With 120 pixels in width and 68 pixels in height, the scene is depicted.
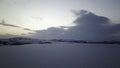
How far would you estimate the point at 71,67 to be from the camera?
31.5 m

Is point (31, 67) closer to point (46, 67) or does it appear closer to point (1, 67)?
point (46, 67)

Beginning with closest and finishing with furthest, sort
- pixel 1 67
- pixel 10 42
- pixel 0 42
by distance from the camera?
pixel 1 67 < pixel 0 42 < pixel 10 42

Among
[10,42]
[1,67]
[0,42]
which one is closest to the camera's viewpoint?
[1,67]

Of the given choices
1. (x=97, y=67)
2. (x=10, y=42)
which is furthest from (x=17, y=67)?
(x=10, y=42)

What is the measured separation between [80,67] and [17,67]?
1267 cm

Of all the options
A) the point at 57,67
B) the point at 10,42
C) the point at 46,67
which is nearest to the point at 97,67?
the point at 57,67

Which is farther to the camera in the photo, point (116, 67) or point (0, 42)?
point (0, 42)

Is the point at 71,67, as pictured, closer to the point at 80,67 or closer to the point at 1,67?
the point at 80,67

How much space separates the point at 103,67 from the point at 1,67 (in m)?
20.5

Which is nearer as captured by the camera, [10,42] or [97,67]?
[97,67]

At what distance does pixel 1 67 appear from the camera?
3095 cm

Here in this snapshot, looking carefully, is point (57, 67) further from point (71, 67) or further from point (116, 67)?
point (116, 67)

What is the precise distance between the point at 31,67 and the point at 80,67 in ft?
32.3

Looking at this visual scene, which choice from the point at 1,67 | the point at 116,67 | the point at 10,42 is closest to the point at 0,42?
the point at 10,42
